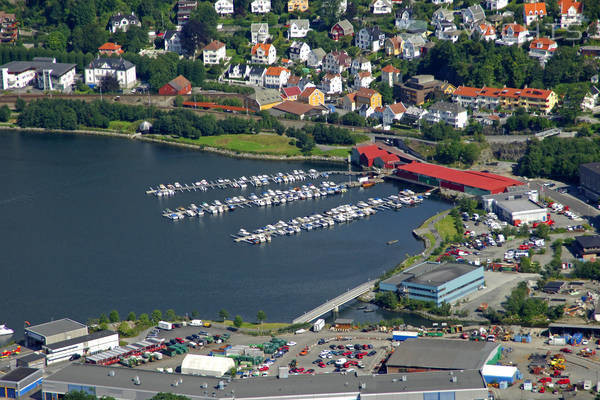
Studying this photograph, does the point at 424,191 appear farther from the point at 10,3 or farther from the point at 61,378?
the point at 10,3

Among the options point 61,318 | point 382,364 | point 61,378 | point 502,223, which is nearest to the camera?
point 61,378

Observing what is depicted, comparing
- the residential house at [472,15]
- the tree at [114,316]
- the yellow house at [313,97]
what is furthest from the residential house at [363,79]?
the tree at [114,316]

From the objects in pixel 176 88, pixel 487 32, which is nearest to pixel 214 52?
pixel 176 88

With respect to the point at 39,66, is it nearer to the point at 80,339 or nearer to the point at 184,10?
the point at 184,10

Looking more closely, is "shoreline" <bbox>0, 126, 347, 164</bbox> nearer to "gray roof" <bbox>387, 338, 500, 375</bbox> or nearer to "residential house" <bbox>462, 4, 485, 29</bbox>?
"residential house" <bbox>462, 4, 485, 29</bbox>

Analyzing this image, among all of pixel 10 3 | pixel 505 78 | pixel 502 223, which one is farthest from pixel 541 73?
pixel 10 3

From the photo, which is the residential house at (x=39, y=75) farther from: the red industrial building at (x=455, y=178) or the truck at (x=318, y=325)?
the truck at (x=318, y=325)
